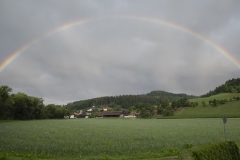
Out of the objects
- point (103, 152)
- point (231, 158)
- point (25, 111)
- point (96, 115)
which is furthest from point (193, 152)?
point (96, 115)

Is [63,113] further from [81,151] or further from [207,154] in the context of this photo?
[207,154]

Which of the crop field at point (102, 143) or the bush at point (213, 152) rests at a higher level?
the bush at point (213, 152)

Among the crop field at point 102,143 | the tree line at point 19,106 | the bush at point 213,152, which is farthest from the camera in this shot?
the tree line at point 19,106

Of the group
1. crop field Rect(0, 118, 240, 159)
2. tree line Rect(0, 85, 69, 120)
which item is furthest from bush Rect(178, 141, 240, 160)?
tree line Rect(0, 85, 69, 120)

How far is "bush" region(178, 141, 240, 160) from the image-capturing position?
6.52 m

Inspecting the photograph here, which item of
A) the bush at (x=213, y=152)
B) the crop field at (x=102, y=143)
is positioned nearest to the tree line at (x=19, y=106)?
the crop field at (x=102, y=143)

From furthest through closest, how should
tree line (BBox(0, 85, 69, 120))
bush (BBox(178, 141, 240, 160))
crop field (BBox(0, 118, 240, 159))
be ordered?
tree line (BBox(0, 85, 69, 120)) < crop field (BBox(0, 118, 240, 159)) < bush (BBox(178, 141, 240, 160))

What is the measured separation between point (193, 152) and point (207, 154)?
2.48ft

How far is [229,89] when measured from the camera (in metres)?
188

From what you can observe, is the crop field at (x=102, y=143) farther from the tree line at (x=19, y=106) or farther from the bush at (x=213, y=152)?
the tree line at (x=19, y=106)

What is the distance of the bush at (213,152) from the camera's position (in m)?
6.52

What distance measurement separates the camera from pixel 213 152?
7.22 metres

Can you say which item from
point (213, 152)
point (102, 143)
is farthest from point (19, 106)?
point (213, 152)

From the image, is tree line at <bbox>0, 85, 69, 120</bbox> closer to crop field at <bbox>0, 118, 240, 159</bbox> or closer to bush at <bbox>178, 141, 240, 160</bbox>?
crop field at <bbox>0, 118, 240, 159</bbox>
